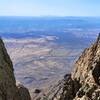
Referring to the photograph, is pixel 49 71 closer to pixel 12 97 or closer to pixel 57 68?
pixel 57 68

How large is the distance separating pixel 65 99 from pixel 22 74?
15194cm

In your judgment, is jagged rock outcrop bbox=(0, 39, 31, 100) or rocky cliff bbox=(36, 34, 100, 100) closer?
rocky cliff bbox=(36, 34, 100, 100)

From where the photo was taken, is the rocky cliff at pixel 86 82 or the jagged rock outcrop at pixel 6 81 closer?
the rocky cliff at pixel 86 82

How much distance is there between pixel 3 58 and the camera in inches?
932

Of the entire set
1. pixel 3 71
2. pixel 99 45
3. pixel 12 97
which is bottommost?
pixel 12 97

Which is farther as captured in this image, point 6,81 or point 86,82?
point 6,81

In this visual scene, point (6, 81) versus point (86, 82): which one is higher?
point (86, 82)

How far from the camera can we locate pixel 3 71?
21922 mm

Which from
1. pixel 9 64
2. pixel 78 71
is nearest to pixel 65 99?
pixel 78 71

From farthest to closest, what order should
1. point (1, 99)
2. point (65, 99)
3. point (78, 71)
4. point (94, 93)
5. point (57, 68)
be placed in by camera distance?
point (57, 68) < point (78, 71) < point (65, 99) < point (1, 99) < point (94, 93)

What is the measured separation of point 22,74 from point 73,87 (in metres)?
152

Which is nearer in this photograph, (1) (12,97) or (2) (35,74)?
(1) (12,97)

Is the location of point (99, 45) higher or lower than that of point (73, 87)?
higher

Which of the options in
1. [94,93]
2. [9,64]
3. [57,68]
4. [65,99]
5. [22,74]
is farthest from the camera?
[57,68]
